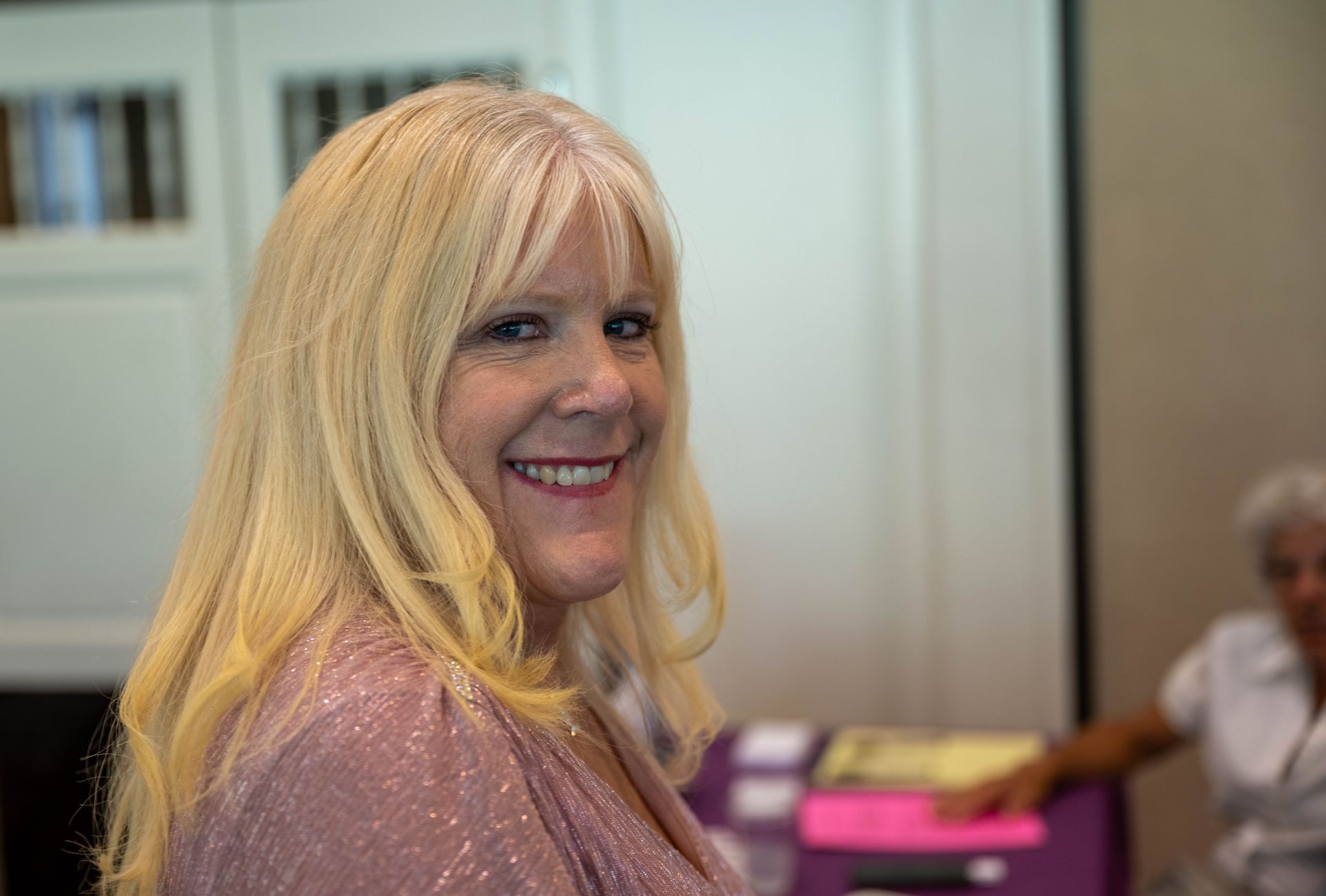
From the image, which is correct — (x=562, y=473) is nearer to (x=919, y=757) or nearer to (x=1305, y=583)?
(x=919, y=757)

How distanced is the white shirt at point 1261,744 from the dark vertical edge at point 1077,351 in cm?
66

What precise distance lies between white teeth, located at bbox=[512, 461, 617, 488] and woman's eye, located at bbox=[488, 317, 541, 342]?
0.33 feet

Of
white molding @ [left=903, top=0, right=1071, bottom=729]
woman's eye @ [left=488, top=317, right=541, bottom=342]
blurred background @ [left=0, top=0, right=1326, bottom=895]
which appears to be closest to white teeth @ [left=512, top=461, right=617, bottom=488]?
woman's eye @ [left=488, top=317, right=541, bottom=342]

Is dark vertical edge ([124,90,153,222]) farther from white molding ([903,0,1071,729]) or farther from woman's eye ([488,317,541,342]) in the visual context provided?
woman's eye ([488,317,541,342])

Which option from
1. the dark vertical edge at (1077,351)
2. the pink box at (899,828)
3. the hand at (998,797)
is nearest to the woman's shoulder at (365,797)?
the pink box at (899,828)

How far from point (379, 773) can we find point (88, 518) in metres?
3.01

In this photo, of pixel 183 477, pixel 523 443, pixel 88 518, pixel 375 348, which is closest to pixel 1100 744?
pixel 523 443

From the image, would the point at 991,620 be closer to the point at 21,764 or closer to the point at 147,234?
the point at 147,234

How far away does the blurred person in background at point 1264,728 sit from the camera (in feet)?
7.16

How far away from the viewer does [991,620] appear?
10.2 feet

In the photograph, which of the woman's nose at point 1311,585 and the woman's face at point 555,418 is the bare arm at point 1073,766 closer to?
the woman's nose at point 1311,585

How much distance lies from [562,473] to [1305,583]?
5.72 ft

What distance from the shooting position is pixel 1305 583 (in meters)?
2.22

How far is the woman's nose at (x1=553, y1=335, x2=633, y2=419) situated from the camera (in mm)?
985
